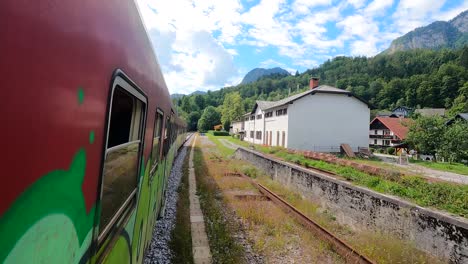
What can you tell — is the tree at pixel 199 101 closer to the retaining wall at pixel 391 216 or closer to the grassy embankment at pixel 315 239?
the retaining wall at pixel 391 216

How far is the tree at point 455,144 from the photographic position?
2428 centimetres

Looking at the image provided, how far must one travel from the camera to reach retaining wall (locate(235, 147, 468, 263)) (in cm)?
491

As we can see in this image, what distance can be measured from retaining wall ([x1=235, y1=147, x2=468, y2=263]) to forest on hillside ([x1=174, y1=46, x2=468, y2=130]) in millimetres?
48338

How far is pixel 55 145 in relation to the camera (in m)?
0.94

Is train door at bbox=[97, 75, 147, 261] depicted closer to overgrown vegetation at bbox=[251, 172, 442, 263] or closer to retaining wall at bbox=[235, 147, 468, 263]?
overgrown vegetation at bbox=[251, 172, 442, 263]

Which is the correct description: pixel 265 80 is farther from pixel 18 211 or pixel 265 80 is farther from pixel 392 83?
pixel 18 211

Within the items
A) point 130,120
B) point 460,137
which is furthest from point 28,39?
point 460,137

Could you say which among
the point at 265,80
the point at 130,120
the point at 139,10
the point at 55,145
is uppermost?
the point at 265,80

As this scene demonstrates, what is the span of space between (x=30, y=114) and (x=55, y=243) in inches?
18.9

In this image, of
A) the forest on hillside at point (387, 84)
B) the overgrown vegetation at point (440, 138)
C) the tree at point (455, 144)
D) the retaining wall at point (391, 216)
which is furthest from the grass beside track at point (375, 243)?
the forest on hillside at point (387, 84)

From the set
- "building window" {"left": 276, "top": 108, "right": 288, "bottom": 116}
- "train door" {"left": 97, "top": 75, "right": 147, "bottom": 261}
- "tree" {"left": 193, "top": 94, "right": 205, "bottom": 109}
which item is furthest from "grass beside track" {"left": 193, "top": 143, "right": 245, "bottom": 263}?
"tree" {"left": 193, "top": 94, "right": 205, "bottom": 109}

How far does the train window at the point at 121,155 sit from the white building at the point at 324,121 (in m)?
25.5

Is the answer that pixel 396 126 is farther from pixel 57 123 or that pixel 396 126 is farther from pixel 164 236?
pixel 57 123

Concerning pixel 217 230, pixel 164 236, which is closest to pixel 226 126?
pixel 217 230
